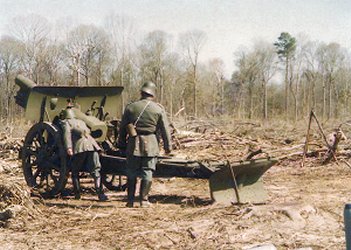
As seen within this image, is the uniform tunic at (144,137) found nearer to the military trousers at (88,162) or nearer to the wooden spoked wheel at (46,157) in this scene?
the military trousers at (88,162)

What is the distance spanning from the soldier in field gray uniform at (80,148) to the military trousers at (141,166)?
0.85m

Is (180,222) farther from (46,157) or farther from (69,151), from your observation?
(46,157)

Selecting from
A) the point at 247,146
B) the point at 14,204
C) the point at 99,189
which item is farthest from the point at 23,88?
the point at 247,146

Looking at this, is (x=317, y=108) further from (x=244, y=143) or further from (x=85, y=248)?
(x=85, y=248)

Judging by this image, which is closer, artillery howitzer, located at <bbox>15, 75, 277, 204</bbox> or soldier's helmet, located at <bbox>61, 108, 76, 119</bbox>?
artillery howitzer, located at <bbox>15, 75, 277, 204</bbox>

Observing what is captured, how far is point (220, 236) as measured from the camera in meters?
5.26

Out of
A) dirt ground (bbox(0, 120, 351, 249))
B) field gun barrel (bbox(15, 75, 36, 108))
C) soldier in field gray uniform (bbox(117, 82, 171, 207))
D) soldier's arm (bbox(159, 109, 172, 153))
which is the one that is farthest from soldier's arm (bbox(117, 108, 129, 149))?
field gun barrel (bbox(15, 75, 36, 108))

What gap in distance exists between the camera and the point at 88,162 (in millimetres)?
8008

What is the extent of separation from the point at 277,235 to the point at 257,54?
4965 centimetres

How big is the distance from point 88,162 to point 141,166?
121 centimetres

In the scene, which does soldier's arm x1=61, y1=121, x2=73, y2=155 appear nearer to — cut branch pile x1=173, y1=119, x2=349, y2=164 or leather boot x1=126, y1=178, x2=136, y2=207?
leather boot x1=126, y1=178, x2=136, y2=207

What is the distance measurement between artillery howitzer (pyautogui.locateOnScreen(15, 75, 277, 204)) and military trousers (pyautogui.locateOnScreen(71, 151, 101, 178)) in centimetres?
14

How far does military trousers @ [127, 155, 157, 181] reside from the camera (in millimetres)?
7129

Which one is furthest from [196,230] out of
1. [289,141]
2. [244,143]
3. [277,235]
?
[289,141]
